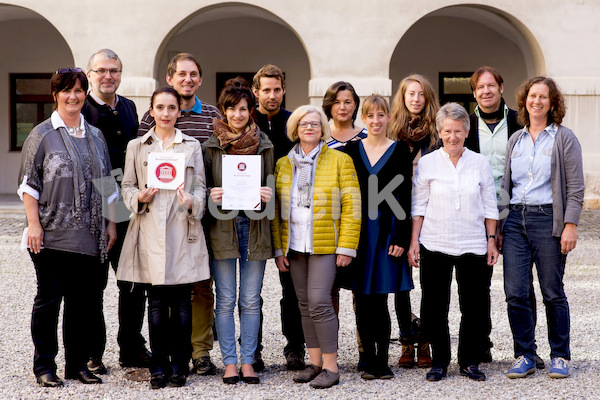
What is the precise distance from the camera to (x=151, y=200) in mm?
4398

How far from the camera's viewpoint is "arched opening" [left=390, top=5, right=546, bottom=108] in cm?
1642

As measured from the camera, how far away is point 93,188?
448 centimetres

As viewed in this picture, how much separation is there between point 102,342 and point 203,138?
5.00 ft

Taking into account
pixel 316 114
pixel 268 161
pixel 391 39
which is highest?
pixel 391 39

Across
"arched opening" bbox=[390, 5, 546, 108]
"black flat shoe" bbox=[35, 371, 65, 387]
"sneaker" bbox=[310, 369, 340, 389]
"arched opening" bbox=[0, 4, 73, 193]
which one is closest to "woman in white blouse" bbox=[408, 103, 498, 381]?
"sneaker" bbox=[310, 369, 340, 389]

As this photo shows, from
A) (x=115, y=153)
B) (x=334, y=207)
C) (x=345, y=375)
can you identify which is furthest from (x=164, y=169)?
(x=345, y=375)

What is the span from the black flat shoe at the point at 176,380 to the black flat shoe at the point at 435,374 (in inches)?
61.2

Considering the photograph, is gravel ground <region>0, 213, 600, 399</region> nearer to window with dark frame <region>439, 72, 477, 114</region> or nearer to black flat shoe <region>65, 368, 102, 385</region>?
black flat shoe <region>65, 368, 102, 385</region>

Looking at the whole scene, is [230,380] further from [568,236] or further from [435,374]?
[568,236]

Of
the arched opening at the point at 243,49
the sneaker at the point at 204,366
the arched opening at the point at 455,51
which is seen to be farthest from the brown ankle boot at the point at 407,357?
the arched opening at the point at 243,49

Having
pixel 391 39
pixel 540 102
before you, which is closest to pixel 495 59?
pixel 391 39

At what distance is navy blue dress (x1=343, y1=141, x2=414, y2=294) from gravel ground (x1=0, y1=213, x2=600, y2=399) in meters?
0.64

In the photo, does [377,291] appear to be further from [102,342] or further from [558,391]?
[102,342]

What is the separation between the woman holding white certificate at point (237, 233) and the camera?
176 inches
